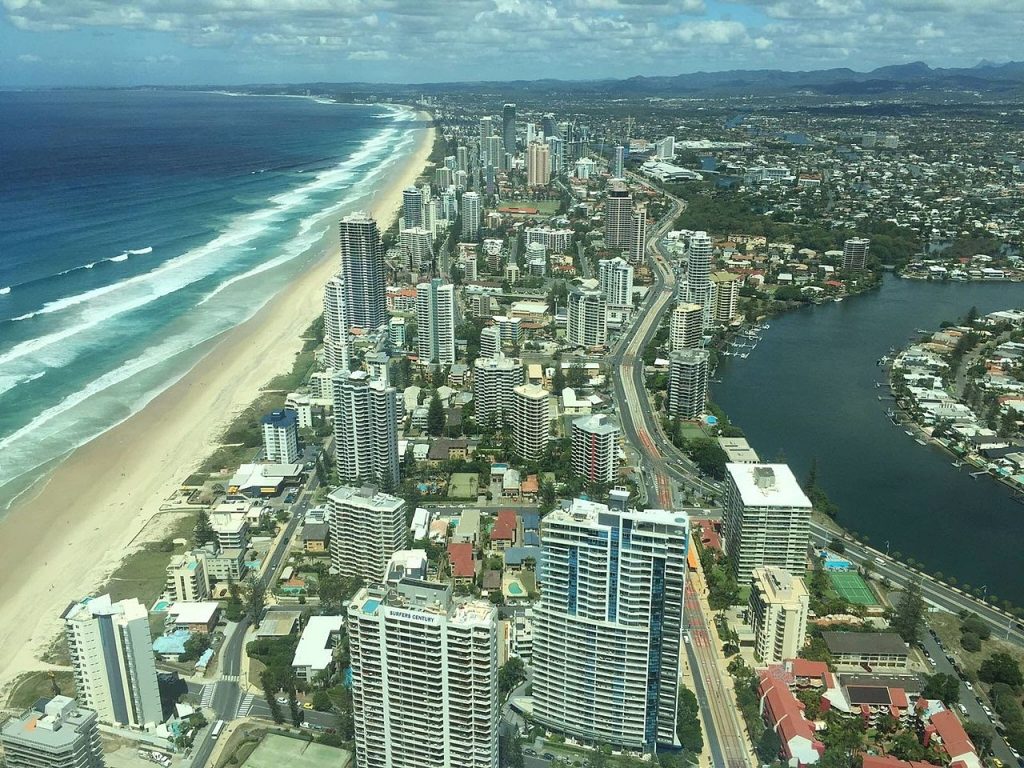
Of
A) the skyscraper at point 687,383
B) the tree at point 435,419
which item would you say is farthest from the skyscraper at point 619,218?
the tree at point 435,419

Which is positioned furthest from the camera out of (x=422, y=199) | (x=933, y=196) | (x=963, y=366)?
(x=933, y=196)

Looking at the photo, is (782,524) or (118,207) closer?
(782,524)

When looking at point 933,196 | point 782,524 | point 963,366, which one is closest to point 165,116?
point 933,196

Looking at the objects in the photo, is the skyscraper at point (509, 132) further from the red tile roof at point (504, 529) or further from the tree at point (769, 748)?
the tree at point (769, 748)

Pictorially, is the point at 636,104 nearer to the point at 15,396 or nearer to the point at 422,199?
the point at 422,199

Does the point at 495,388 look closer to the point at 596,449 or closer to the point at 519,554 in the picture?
the point at 596,449

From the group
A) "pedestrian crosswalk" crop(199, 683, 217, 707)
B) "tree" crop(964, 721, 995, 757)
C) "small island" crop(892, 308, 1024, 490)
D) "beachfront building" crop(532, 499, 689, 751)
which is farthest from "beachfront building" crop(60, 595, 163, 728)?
"small island" crop(892, 308, 1024, 490)
